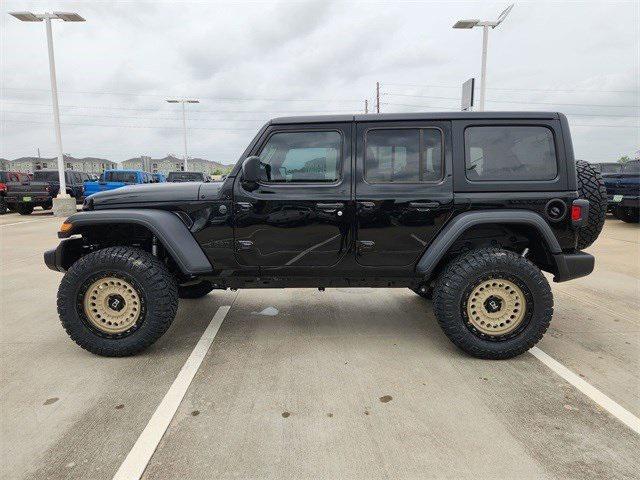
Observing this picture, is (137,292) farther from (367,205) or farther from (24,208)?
(24,208)

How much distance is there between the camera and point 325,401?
101 inches

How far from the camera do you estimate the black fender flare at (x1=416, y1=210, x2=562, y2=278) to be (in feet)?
10.1

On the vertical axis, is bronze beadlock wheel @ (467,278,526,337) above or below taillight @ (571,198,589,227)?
below

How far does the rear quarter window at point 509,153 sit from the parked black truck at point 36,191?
659 inches

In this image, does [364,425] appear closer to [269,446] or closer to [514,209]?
[269,446]

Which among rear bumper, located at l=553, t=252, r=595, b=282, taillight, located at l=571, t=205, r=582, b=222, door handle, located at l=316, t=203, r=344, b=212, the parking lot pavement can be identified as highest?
door handle, located at l=316, t=203, r=344, b=212

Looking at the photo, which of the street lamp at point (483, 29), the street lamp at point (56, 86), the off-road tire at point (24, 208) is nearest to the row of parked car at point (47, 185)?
the off-road tire at point (24, 208)

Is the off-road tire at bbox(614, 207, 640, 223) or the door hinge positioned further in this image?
the off-road tire at bbox(614, 207, 640, 223)

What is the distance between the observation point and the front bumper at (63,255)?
11.2 feet

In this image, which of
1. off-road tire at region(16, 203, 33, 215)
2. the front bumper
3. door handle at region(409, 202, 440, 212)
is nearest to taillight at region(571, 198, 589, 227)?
door handle at region(409, 202, 440, 212)

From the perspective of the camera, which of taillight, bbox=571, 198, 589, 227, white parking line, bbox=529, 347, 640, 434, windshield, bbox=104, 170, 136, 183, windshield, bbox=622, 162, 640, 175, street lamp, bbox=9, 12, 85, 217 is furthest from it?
windshield, bbox=104, 170, 136, 183

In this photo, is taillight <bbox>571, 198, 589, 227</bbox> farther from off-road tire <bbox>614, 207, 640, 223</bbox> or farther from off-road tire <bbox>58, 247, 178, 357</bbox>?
off-road tire <bbox>614, 207, 640, 223</bbox>

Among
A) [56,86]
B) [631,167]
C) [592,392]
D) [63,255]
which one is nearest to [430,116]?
[592,392]

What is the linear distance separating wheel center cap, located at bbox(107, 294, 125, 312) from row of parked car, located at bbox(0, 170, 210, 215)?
11950mm
